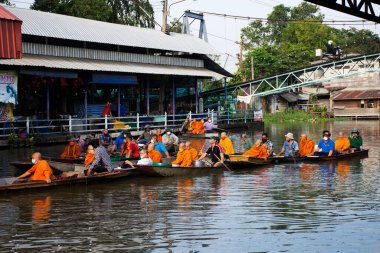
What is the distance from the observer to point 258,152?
2130 cm

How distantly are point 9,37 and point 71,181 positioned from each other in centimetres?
690

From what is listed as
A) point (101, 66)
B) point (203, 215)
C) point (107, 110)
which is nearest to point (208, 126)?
point (107, 110)

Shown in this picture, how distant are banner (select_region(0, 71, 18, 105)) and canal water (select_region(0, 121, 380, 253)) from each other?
9.39 m

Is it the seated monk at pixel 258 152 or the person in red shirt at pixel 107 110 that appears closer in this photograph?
the seated monk at pixel 258 152

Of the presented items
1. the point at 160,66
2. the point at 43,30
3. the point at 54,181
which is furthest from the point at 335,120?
the point at 54,181

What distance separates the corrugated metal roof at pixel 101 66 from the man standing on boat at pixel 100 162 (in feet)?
37.4

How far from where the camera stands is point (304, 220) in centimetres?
1216

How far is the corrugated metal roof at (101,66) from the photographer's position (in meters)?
28.8

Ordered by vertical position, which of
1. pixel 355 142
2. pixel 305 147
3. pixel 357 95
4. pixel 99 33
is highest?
pixel 99 33

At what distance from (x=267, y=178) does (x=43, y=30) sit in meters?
17.6

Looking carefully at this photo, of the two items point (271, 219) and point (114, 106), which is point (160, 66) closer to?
point (114, 106)

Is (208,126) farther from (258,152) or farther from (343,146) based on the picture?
(258,152)

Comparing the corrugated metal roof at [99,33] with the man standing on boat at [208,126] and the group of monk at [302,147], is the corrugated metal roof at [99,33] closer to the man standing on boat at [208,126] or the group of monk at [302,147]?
the man standing on boat at [208,126]

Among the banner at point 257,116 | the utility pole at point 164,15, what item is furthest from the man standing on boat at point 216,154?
the banner at point 257,116
